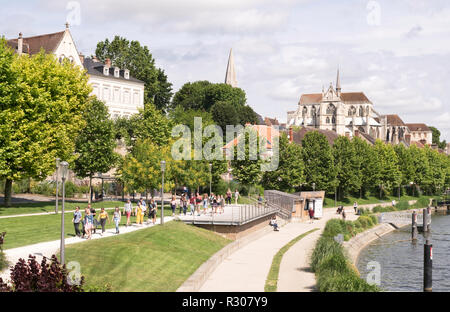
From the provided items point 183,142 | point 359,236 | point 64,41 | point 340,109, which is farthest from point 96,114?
→ point 340,109

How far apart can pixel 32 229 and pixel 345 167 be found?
6301 centimetres

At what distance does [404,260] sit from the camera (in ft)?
154

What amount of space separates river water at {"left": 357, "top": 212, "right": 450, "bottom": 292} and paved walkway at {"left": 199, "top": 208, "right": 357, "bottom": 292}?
6.15 m

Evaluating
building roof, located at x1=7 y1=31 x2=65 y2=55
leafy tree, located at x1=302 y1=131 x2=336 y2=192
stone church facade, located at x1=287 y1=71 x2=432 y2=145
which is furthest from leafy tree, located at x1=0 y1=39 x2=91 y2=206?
stone church facade, located at x1=287 y1=71 x2=432 y2=145

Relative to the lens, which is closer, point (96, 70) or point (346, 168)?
point (96, 70)

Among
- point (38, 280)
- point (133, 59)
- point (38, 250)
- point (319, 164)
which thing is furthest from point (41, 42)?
point (38, 280)

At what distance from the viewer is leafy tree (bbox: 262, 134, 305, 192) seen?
74.8 metres

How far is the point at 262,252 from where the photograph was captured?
119 feet

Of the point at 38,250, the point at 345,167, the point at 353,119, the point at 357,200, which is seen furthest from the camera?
the point at 353,119

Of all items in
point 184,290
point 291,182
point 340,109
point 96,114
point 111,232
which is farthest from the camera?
point 340,109

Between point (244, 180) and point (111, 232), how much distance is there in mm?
36021

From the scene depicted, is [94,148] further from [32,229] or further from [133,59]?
[133,59]
